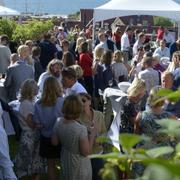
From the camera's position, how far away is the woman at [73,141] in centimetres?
401

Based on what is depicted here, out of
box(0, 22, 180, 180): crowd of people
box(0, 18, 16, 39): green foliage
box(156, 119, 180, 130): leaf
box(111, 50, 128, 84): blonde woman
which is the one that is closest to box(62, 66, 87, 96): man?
box(0, 22, 180, 180): crowd of people

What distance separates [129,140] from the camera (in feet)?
1.91

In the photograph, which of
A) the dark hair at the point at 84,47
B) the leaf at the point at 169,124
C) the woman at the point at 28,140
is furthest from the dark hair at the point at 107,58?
the leaf at the point at 169,124

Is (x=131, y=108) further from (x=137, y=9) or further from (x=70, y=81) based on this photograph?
(x=137, y=9)

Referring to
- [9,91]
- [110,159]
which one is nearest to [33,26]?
[9,91]

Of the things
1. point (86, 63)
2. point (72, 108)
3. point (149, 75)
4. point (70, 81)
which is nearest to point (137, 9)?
point (86, 63)

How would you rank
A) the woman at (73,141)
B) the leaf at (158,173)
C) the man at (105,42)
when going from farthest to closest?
the man at (105,42) → the woman at (73,141) → the leaf at (158,173)

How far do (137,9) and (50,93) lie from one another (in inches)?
346

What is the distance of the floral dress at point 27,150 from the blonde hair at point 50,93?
10.8 inches

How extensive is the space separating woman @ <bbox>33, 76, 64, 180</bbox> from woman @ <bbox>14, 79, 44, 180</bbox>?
0.45ft

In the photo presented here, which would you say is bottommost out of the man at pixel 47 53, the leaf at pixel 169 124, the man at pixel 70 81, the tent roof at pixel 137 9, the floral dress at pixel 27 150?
the floral dress at pixel 27 150

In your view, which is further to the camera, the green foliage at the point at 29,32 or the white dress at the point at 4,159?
the green foliage at the point at 29,32

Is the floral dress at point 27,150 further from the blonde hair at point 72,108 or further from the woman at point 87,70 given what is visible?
the woman at point 87,70

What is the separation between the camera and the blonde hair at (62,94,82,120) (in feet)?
13.5
